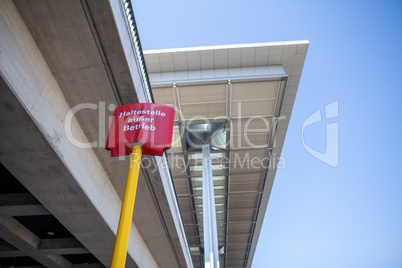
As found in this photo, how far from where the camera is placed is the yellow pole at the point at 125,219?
3.56 meters

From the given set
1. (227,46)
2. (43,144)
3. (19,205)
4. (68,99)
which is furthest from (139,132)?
(227,46)

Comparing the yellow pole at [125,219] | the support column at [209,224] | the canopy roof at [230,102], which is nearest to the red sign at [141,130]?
the yellow pole at [125,219]

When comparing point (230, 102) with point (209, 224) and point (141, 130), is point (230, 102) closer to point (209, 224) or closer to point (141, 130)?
point (209, 224)

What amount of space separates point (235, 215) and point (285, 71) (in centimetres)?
1614

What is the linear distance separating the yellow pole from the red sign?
21 centimetres

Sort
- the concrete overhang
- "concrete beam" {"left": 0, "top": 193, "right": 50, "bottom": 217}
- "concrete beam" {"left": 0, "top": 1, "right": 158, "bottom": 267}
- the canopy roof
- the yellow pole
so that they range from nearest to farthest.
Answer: the yellow pole → "concrete beam" {"left": 0, "top": 1, "right": 158, "bottom": 267} → the concrete overhang → "concrete beam" {"left": 0, "top": 193, "right": 50, "bottom": 217} → the canopy roof

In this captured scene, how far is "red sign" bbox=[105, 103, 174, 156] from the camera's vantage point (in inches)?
179

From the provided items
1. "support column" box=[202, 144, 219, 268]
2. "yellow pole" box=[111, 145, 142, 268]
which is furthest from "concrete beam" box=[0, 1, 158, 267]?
"support column" box=[202, 144, 219, 268]

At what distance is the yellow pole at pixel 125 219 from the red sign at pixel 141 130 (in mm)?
205

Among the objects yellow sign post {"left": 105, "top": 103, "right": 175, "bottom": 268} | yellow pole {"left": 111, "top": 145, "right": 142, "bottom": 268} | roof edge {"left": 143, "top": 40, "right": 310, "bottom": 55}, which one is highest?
roof edge {"left": 143, "top": 40, "right": 310, "bottom": 55}

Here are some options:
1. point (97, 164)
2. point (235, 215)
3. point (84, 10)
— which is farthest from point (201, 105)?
point (235, 215)

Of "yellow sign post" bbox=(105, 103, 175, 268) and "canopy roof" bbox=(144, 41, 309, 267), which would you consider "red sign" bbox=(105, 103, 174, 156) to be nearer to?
"yellow sign post" bbox=(105, 103, 175, 268)

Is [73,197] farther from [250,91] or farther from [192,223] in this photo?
[192,223]

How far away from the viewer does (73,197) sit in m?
6.60
